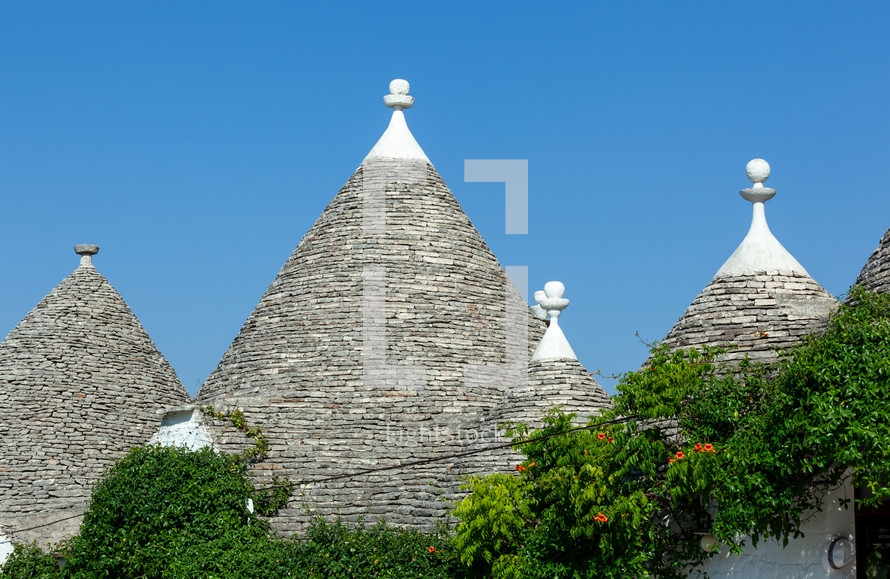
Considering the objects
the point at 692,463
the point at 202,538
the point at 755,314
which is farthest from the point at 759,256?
the point at 202,538

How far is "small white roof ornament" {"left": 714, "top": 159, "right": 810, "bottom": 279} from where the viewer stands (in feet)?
55.4

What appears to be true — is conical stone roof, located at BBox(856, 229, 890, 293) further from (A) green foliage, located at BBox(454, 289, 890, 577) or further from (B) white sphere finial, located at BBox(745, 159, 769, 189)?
(B) white sphere finial, located at BBox(745, 159, 769, 189)

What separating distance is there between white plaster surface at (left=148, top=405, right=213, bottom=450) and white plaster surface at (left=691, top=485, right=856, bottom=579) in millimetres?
8354

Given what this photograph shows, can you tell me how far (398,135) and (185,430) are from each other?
6809mm

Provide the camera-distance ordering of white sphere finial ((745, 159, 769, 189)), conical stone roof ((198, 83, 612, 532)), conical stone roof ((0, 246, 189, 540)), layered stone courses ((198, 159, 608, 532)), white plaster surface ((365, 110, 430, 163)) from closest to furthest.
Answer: white sphere finial ((745, 159, 769, 189)) < layered stone courses ((198, 159, 608, 532)) < conical stone roof ((198, 83, 612, 532)) < conical stone roof ((0, 246, 189, 540)) < white plaster surface ((365, 110, 430, 163))

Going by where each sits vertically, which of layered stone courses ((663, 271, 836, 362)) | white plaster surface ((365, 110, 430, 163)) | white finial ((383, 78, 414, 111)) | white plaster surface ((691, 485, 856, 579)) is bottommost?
white plaster surface ((691, 485, 856, 579))

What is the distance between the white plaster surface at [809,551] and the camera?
15.0 meters

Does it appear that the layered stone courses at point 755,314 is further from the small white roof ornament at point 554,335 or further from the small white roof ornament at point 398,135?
the small white roof ornament at point 398,135

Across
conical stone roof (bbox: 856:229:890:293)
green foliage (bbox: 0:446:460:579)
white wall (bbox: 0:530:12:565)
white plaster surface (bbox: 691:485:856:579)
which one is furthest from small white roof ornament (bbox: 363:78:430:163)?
white plaster surface (bbox: 691:485:856:579)

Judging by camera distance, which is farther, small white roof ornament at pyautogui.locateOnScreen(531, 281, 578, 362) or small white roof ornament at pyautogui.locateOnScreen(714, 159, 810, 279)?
small white roof ornament at pyautogui.locateOnScreen(531, 281, 578, 362)

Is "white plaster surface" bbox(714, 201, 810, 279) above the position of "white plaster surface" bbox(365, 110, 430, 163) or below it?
below

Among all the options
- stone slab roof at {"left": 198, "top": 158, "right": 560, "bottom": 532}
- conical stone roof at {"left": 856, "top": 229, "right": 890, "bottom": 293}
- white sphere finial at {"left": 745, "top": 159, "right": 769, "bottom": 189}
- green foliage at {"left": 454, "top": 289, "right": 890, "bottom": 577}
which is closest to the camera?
green foliage at {"left": 454, "top": 289, "right": 890, "bottom": 577}

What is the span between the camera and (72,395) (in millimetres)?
22375

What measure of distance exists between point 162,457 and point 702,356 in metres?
8.11
